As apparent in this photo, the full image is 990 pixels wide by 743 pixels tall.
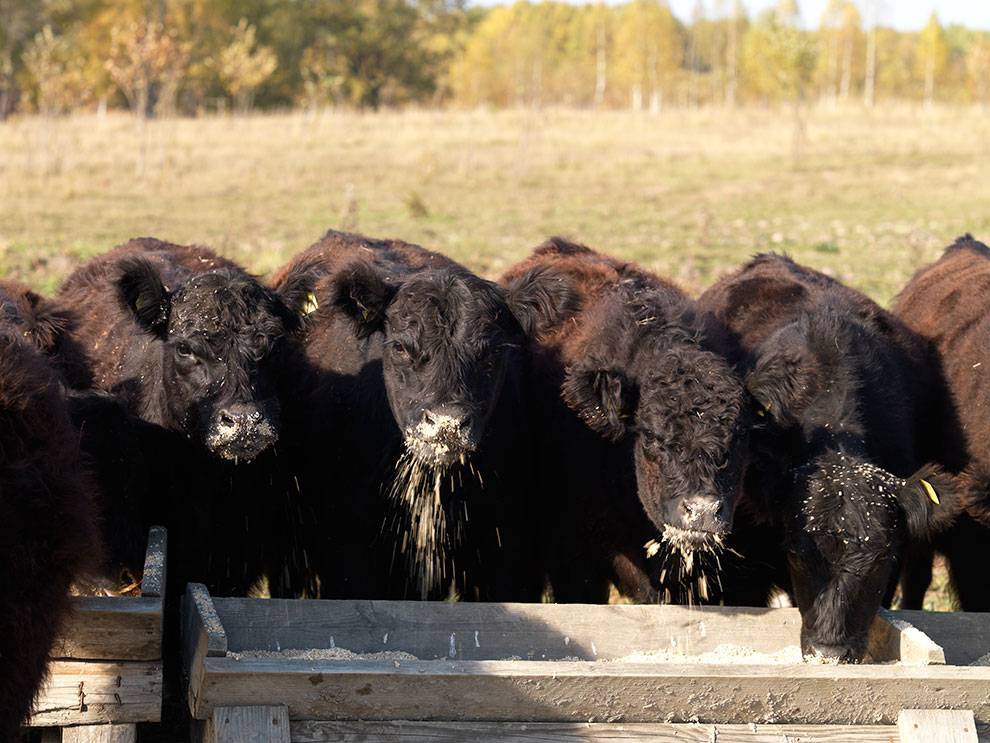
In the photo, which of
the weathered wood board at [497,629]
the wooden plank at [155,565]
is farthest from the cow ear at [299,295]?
the weathered wood board at [497,629]

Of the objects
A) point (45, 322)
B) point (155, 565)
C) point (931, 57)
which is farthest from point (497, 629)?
point (931, 57)

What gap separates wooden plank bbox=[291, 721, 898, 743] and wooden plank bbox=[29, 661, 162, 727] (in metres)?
0.63

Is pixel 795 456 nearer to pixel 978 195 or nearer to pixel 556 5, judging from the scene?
pixel 978 195

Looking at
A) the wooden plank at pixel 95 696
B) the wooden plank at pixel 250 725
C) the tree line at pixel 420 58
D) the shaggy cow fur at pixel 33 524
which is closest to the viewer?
the shaggy cow fur at pixel 33 524

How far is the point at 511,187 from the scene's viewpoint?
87.4 ft

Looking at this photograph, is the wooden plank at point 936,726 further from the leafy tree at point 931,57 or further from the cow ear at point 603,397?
the leafy tree at point 931,57

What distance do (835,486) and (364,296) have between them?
2.33 m

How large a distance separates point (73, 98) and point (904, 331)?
2728 centimetres

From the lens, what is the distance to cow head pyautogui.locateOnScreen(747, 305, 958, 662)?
210 inches

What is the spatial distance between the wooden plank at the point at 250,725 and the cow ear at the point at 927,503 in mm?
2750

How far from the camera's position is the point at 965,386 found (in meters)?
6.78

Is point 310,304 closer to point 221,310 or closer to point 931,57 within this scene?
point 221,310

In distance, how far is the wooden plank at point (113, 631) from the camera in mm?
4418

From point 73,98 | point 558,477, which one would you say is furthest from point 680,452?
point 73,98
